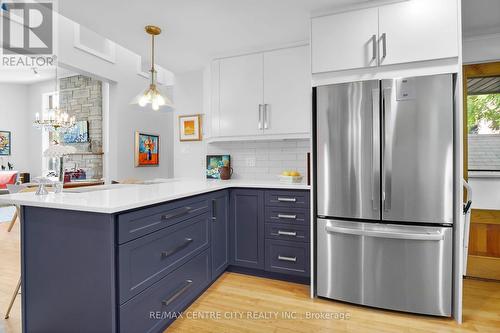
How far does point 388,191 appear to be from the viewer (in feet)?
6.81

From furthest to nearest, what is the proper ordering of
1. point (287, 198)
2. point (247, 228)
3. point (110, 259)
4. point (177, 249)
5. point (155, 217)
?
point (247, 228) → point (287, 198) → point (177, 249) → point (155, 217) → point (110, 259)

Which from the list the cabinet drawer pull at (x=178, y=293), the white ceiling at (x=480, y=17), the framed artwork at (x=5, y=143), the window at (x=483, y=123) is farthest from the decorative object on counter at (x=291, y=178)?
the framed artwork at (x=5, y=143)

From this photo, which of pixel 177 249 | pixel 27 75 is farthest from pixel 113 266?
pixel 27 75

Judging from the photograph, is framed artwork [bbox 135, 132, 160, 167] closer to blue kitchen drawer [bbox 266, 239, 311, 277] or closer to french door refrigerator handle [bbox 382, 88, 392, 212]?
blue kitchen drawer [bbox 266, 239, 311, 277]

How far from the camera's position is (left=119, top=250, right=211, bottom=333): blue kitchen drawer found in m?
1.58

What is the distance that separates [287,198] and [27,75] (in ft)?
27.5

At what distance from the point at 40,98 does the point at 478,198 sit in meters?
10.4

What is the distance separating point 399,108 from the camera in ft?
6.72

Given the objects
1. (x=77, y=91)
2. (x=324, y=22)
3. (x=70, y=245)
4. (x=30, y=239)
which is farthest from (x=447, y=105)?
(x=77, y=91)

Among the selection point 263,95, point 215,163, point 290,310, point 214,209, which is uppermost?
point 263,95

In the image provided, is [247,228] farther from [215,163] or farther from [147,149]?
[147,149]

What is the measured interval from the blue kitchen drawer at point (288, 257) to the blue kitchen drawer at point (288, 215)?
0.67ft

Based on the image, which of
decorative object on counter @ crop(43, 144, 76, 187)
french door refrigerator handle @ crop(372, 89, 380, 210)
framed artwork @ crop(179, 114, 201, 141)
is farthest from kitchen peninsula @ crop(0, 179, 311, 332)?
framed artwork @ crop(179, 114, 201, 141)

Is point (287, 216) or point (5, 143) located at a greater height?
point (5, 143)
